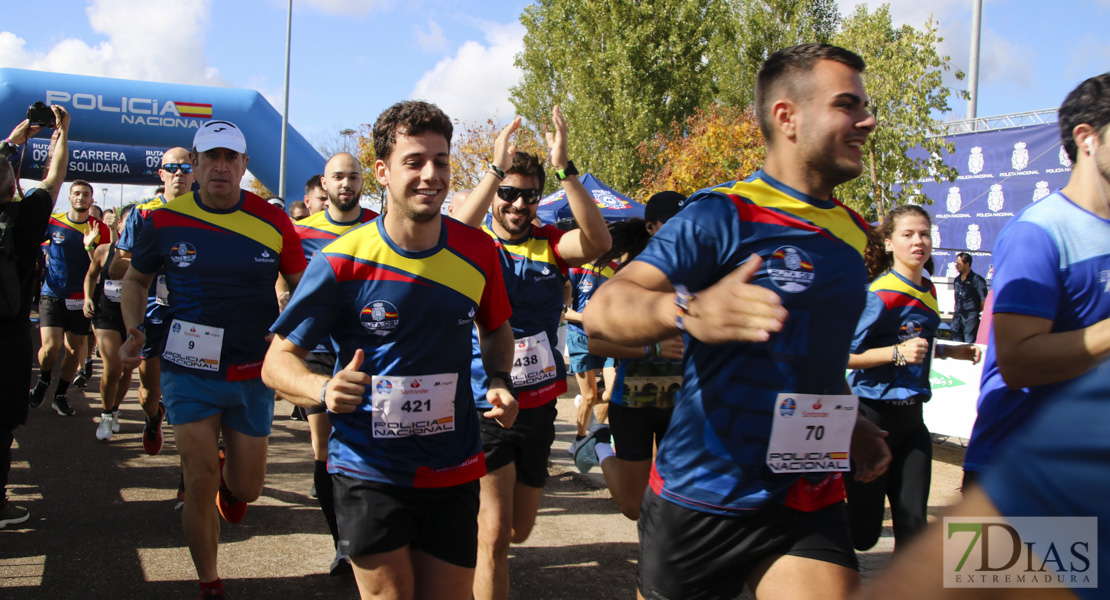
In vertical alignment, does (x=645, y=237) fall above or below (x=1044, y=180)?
below

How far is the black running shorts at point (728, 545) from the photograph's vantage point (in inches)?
86.0

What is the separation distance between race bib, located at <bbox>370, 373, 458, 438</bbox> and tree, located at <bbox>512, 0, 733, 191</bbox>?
2650 cm

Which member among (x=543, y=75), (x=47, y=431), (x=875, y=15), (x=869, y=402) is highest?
(x=543, y=75)

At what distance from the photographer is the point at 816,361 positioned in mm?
2195

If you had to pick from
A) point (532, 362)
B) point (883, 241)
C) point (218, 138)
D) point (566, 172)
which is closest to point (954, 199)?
point (883, 241)

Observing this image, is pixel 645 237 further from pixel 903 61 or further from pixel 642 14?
pixel 642 14

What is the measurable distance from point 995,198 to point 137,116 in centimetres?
1792

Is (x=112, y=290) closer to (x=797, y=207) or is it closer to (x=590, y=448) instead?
(x=590, y=448)

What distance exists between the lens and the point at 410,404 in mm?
2680

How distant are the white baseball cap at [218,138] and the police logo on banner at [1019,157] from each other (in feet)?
52.6

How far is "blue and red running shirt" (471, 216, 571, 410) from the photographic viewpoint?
4.01m

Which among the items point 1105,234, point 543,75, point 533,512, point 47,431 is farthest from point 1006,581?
point 543,75

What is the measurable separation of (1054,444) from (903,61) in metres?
12.8

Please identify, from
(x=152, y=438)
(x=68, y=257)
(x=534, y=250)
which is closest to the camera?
(x=534, y=250)
